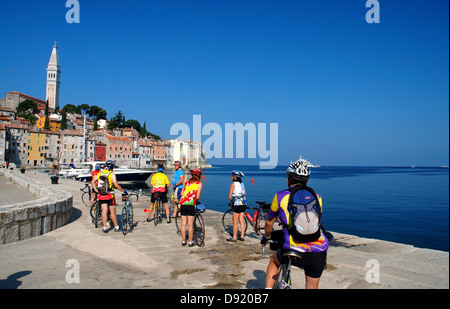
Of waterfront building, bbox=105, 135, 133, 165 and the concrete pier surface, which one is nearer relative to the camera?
the concrete pier surface

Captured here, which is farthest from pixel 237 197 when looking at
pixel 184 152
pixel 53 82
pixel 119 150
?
pixel 53 82

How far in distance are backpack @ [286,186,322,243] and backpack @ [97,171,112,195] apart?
6.37m

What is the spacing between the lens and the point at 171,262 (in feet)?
20.2

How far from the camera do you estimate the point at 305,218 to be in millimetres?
3146

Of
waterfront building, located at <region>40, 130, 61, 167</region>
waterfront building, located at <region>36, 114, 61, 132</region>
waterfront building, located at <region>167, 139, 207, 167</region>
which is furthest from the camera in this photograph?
waterfront building, located at <region>167, 139, 207, 167</region>

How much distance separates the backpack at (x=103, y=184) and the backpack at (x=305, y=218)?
251 inches

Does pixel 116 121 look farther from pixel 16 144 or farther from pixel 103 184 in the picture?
pixel 103 184

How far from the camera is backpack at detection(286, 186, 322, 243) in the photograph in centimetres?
315

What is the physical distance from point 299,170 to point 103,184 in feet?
20.9

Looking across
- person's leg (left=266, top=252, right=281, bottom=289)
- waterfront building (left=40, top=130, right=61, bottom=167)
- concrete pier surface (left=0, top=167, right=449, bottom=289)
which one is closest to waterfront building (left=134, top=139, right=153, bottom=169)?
waterfront building (left=40, top=130, right=61, bottom=167)

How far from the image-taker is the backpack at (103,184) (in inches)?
331

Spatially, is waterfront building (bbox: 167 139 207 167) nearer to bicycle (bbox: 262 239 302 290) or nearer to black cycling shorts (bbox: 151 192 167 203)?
black cycling shorts (bbox: 151 192 167 203)
